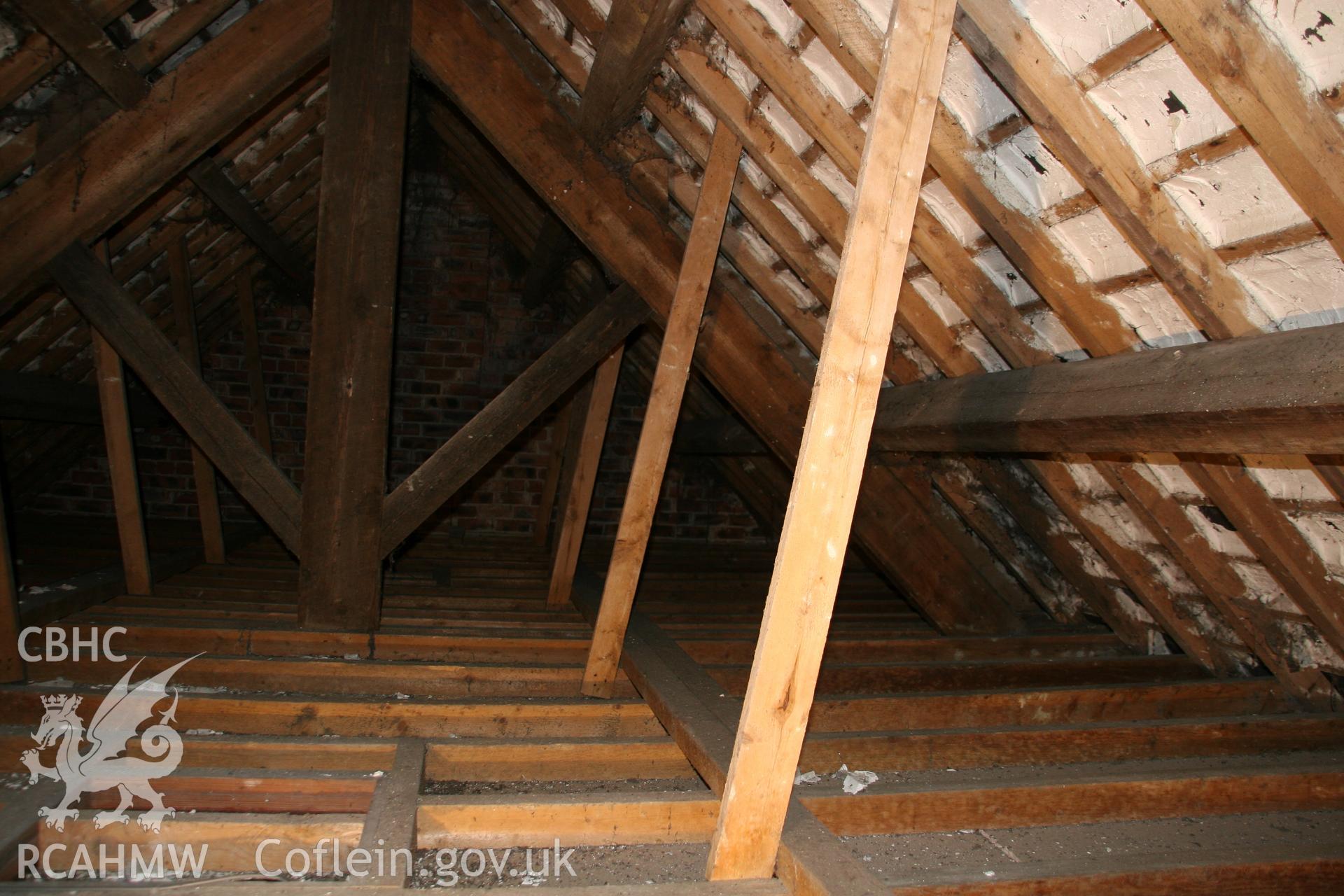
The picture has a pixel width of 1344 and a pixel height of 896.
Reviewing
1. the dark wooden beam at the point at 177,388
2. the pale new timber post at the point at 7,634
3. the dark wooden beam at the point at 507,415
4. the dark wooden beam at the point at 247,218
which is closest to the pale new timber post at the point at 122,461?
the dark wooden beam at the point at 177,388

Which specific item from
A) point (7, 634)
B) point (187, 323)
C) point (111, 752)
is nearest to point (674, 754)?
point (111, 752)

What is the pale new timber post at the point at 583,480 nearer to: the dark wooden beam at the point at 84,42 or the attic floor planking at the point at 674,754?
the attic floor planking at the point at 674,754

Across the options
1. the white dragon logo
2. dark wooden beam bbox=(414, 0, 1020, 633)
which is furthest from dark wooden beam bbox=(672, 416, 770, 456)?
the white dragon logo

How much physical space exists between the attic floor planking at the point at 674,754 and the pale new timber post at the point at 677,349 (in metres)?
0.48

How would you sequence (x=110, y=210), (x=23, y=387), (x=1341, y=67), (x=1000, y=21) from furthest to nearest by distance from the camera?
Result: (x=23, y=387)
(x=110, y=210)
(x=1000, y=21)
(x=1341, y=67)

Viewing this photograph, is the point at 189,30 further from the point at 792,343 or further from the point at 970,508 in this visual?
the point at 970,508

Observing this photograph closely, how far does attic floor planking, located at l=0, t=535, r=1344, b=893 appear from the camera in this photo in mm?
1826

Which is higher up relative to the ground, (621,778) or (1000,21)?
(1000,21)

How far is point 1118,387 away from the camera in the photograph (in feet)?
6.21

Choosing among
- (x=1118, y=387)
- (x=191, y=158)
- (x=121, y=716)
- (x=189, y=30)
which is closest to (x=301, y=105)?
(x=189, y=30)

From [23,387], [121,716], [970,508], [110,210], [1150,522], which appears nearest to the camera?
[121,716]

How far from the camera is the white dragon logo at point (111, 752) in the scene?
1736 mm

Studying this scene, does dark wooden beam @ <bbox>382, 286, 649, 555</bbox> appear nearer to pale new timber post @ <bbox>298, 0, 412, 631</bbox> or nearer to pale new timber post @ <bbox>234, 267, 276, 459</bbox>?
pale new timber post @ <bbox>298, 0, 412, 631</bbox>

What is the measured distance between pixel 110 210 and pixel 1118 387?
2.77 meters
